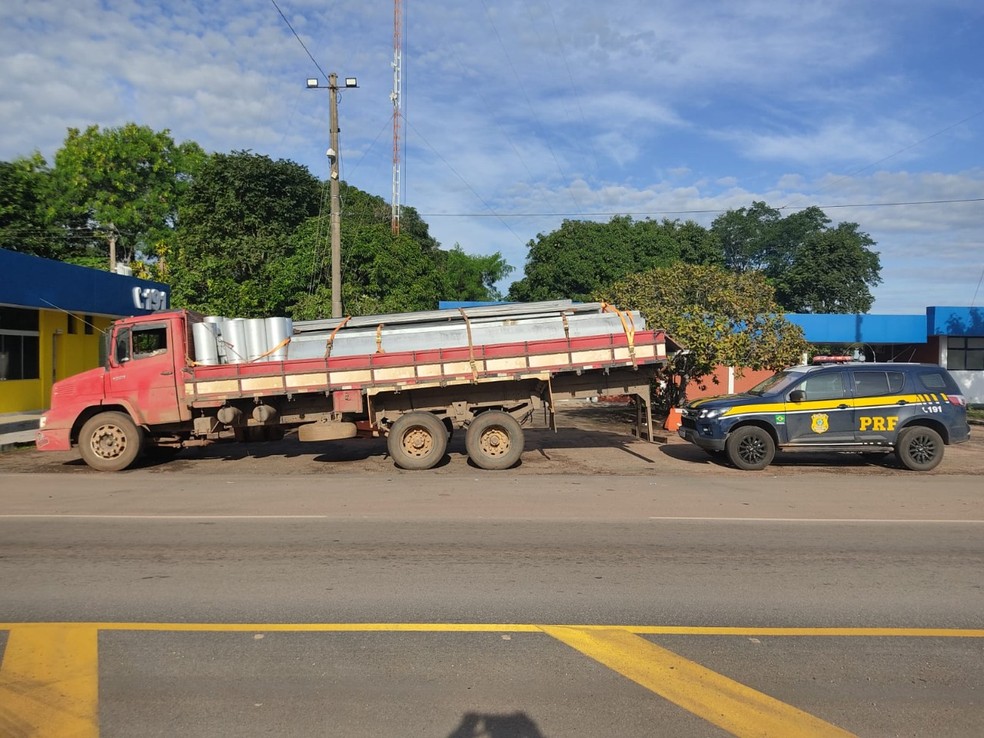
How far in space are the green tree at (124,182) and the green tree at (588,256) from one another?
21832 millimetres

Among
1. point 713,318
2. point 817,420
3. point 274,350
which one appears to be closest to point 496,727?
point 274,350

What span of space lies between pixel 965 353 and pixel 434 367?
84.7 feet

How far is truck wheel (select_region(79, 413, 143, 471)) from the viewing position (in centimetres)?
1288

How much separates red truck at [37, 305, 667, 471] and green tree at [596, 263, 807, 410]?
219 inches

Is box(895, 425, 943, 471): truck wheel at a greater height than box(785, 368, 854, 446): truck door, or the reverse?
box(785, 368, 854, 446): truck door

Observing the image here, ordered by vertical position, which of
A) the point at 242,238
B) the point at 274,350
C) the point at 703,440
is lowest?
the point at 703,440

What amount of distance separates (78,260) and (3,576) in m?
40.9

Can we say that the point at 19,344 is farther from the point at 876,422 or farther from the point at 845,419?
the point at 876,422

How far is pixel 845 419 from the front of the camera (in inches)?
513

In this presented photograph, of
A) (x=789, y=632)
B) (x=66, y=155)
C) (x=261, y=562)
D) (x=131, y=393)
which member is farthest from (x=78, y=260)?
(x=789, y=632)

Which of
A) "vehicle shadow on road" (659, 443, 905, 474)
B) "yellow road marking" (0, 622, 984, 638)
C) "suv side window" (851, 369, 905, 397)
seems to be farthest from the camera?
"vehicle shadow on road" (659, 443, 905, 474)

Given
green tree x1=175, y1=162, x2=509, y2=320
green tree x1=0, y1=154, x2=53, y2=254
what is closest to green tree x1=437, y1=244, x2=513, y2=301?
green tree x1=175, y1=162, x2=509, y2=320

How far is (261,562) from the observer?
22.0ft

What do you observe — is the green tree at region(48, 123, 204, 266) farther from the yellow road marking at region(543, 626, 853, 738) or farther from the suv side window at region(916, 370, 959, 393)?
the yellow road marking at region(543, 626, 853, 738)
